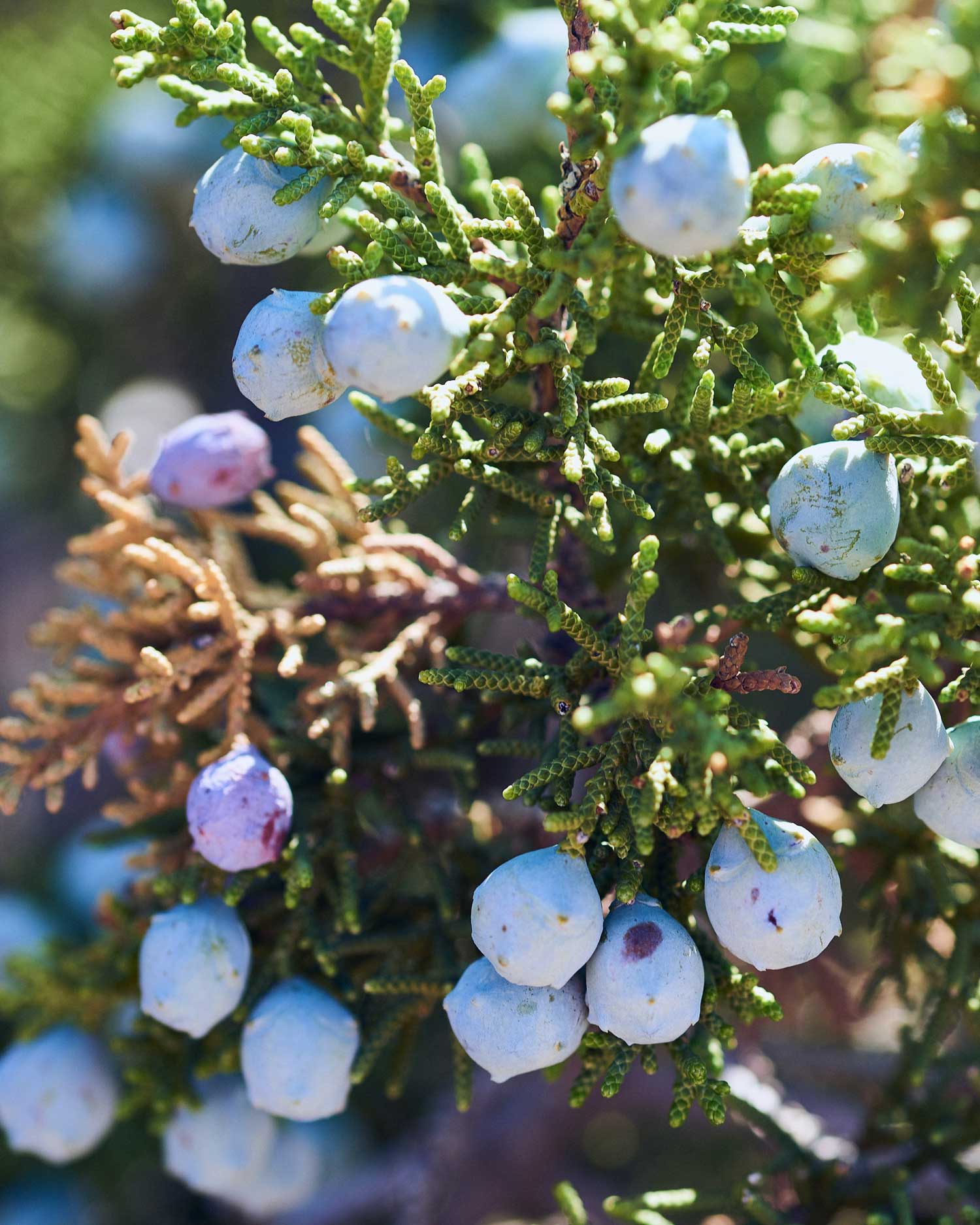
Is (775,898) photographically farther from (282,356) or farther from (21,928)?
(21,928)

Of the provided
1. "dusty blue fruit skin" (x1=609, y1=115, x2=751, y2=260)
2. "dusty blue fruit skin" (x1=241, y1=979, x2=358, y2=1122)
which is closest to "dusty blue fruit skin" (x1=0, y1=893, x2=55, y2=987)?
"dusty blue fruit skin" (x1=241, y1=979, x2=358, y2=1122)

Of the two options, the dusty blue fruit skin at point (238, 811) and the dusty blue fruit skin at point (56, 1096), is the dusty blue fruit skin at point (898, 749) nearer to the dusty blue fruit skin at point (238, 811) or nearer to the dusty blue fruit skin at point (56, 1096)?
the dusty blue fruit skin at point (238, 811)

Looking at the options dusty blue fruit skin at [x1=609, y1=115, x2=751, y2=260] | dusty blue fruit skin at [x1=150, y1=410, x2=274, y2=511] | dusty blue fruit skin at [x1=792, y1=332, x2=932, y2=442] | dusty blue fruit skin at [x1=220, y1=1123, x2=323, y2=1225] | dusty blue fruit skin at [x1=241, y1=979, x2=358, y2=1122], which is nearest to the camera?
dusty blue fruit skin at [x1=609, y1=115, x2=751, y2=260]

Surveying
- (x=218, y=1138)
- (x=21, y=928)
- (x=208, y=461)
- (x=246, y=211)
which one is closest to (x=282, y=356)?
(x=246, y=211)

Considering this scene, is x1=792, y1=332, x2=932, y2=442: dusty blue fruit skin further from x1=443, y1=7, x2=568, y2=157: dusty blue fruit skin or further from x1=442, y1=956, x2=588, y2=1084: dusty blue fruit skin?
x1=443, y1=7, x2=568, y2=157: dusty blue fruit skin

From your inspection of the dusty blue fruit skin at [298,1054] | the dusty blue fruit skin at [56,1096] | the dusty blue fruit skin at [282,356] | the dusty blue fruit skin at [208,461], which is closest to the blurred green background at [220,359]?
the dusty blue fruit skin at [208,461]

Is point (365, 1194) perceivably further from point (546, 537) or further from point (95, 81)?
point (95, 81)

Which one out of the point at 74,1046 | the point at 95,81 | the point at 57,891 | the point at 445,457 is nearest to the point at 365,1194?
the point at 74,1046
